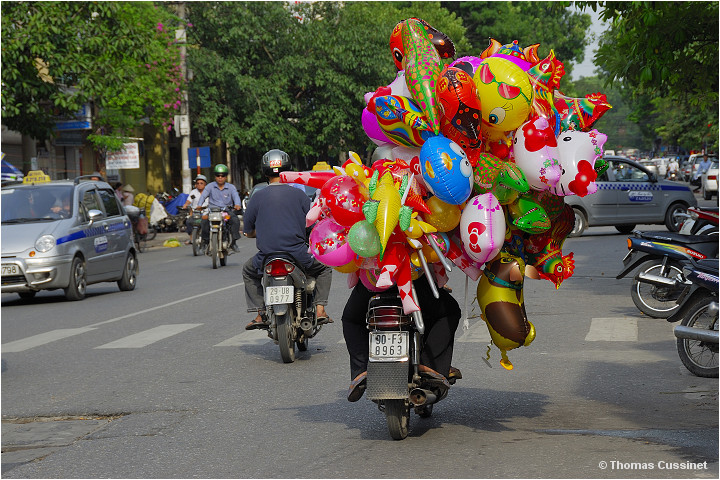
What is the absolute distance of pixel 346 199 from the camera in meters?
5.94

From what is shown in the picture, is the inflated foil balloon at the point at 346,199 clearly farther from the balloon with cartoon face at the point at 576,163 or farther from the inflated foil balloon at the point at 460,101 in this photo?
the balloon with cartoon face at the point at 576,163

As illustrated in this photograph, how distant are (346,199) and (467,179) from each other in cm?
67

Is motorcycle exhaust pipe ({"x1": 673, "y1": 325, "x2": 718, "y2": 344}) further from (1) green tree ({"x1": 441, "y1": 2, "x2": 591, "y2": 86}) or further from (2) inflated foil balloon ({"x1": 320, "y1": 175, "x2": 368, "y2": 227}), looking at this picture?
(1) green tree ({"x1": 441, "y1": 2, "x2": 591, "y2": 86})

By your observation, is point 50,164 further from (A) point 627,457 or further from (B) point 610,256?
(A) point 627,457

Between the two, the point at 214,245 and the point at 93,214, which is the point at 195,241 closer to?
the point at 214,245

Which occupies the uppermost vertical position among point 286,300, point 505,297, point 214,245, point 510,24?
point 510,24

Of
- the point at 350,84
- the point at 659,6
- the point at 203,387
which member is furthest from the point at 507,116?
the point at 350,84

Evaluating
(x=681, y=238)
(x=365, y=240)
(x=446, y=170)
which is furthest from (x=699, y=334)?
(x=681, y=238)

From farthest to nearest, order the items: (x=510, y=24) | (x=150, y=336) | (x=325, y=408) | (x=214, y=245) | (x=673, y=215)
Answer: (x=510, y=24) < (x=673, y=215) < (x=214, y=245) < (x=150, y=336) < (x=325, y=408)

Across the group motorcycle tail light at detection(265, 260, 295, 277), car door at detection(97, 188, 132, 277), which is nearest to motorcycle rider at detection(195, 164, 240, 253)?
car door at detection(97, 188, 132, 277)

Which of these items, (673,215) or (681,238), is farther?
(673,215)

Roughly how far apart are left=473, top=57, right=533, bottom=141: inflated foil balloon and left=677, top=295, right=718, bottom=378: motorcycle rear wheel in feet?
8.77

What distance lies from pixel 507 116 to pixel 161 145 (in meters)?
43.9

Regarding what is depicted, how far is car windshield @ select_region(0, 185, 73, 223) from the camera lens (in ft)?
52.5
